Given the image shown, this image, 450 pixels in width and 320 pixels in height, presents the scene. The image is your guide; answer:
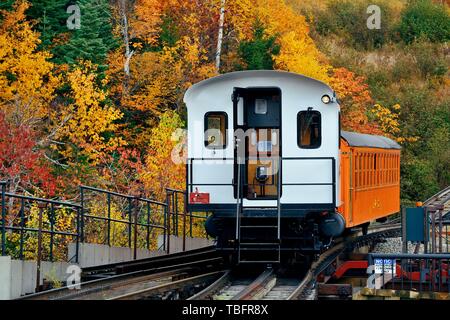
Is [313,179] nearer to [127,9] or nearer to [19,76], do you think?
[19,76]

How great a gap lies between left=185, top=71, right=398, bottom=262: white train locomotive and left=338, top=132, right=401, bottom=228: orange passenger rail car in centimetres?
97

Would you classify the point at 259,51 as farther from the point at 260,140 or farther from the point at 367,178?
the point at 260,140

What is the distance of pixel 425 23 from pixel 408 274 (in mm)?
45999

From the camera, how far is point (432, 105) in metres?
50.9

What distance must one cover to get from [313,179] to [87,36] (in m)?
24.4

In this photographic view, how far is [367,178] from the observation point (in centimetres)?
2325

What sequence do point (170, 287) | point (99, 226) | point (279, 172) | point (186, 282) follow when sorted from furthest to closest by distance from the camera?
point (99, 226) < point (279, 172) < point (186, 282) < point (170, 287)

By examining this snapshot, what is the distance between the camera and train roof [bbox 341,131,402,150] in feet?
68.5

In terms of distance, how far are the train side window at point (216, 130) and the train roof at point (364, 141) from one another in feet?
7.68

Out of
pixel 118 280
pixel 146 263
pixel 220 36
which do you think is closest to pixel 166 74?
pixel 220 36

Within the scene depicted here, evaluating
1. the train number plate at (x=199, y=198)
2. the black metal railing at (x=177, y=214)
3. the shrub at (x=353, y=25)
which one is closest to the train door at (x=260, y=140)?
the train number plate at (x=199, y=198)

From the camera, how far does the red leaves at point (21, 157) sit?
31016mm

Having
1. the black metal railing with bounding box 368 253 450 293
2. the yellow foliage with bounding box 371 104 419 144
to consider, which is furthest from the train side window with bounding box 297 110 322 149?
the yellow foliage with bounding box 371 104 419 144

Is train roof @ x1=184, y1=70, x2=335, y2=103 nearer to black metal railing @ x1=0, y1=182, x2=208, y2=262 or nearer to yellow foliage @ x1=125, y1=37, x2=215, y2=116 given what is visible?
black metal railing @ x1=0, y1=182, x2=208, y2=262
